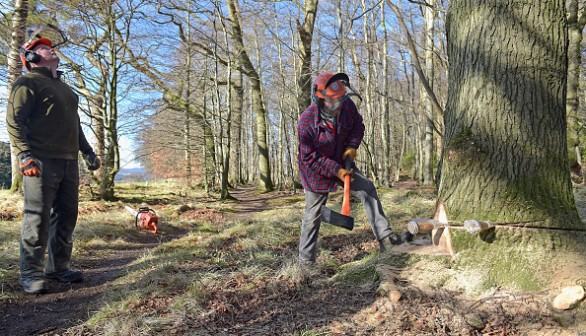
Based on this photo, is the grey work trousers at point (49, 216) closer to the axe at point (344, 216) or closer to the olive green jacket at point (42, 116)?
the olive green jacket at point (42, 116)

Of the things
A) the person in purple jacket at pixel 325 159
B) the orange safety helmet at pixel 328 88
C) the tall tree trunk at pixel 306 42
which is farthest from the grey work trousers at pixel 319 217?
the tall tree trunk at pixel 306 42

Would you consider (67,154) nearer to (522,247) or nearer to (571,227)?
(522,247)

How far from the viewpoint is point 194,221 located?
28.3 ft

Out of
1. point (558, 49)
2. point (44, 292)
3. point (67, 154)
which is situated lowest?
point (44, 292)

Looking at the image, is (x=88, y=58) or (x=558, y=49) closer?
(x=558, y=49)

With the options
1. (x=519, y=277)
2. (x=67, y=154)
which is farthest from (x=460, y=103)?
(x=67, y=154)

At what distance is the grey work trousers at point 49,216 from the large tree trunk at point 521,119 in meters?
3.72

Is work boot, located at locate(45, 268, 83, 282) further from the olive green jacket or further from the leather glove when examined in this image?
the leather glove

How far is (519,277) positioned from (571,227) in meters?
0.53

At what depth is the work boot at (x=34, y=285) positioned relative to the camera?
11.6ft

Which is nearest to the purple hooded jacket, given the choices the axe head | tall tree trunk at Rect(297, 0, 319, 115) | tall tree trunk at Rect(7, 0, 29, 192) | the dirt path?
the axe head

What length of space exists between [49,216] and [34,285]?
2.10 ft

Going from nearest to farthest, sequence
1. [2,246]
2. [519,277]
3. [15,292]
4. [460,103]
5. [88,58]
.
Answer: [519,277], [460,103], [15,292], [2,246], [88,58]

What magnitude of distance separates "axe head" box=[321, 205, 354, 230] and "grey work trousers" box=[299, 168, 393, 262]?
0.35 feet
